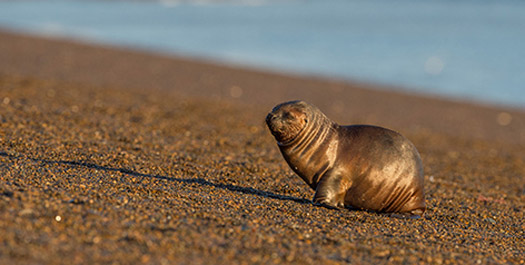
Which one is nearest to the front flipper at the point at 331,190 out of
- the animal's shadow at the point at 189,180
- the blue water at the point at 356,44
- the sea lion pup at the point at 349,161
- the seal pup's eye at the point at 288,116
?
the sea lion pup at the point at 349,161

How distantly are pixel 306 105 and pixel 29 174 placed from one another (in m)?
2.91

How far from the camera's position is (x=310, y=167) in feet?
24.2

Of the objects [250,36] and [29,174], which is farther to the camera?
[250,36]

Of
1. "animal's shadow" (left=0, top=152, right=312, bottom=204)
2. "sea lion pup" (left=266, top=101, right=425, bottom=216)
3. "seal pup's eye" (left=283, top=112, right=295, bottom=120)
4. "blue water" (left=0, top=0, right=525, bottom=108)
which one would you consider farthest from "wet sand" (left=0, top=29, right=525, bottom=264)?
"blue water" (left=0, top=0, right=525, bottom=108)

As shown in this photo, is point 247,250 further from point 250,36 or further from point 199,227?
point 250,36

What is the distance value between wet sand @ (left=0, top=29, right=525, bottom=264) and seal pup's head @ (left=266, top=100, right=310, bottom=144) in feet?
2.40

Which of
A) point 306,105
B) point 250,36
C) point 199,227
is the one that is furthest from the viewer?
point 250,36

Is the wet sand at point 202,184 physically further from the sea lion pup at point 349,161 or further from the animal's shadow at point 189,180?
the sea lion pup at point 349,161

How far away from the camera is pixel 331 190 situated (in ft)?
23.8

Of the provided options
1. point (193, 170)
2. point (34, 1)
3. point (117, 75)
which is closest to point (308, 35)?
point (117, 75)

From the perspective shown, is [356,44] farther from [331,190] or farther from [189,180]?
[331,190]

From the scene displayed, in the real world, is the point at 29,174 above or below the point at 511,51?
below

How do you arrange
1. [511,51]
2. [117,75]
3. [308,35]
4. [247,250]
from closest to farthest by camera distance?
[247,250], [117,75], [511,51], [308,35]

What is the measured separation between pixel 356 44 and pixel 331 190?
102ft
